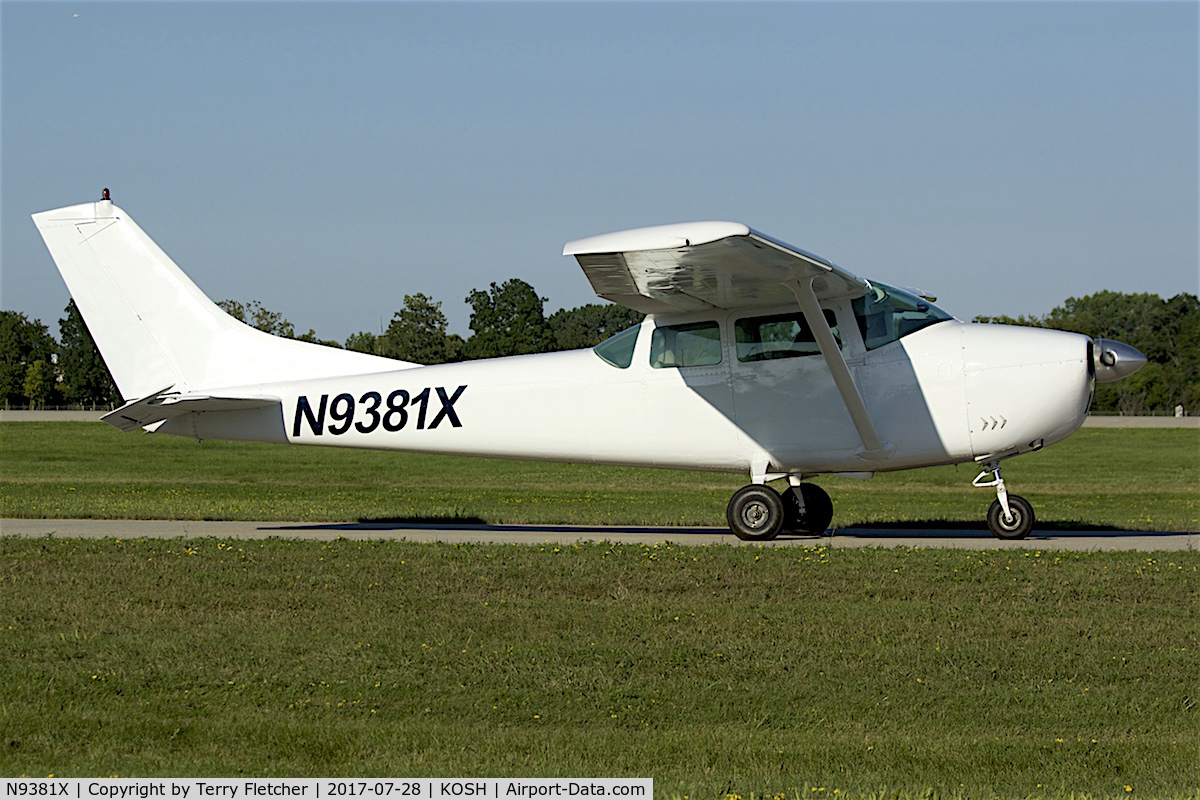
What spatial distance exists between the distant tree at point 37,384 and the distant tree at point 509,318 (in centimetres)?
3830

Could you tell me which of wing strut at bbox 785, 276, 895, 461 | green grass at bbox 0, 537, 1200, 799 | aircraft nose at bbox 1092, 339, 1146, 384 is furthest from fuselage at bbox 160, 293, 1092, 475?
green grass at bbox 0, 537, 1200, 799

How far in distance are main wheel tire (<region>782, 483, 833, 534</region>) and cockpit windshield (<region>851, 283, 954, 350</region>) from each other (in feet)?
6.56

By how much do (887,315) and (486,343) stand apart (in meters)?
68.4

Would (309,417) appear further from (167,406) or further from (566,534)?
(566,534)

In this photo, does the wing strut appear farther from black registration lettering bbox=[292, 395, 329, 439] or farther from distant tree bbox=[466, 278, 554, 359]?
distant tree bbox=[466, 278, 554, 359]

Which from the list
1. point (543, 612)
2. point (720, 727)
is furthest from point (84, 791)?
point (543, 612)

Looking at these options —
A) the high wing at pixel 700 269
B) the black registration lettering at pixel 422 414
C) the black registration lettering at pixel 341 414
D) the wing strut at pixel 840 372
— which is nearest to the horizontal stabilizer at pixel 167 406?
the black registration lettering at pixel 341 414

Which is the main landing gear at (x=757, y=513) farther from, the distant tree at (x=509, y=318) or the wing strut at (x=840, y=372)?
the distant tree at (x=509, y=318)

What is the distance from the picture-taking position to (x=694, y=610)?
8555 millimetres

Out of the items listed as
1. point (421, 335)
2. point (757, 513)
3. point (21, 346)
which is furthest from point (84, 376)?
point (757, 513)

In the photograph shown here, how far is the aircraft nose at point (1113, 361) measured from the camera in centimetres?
1224

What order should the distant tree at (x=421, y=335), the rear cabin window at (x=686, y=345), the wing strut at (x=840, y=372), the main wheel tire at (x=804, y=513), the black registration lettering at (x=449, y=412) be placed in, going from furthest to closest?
the distant tree at (x=421, y=335)
the black registration lettering at (x=449, y=412)
the main wheel tire at (x=804, y=513)
the rear cabin window at (x=686, y=345)
the wing strut at (x=840, y=372)

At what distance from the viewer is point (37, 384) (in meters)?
94.9

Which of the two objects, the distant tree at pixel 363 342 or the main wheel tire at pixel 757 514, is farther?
the distant tree at pixel 363 342
